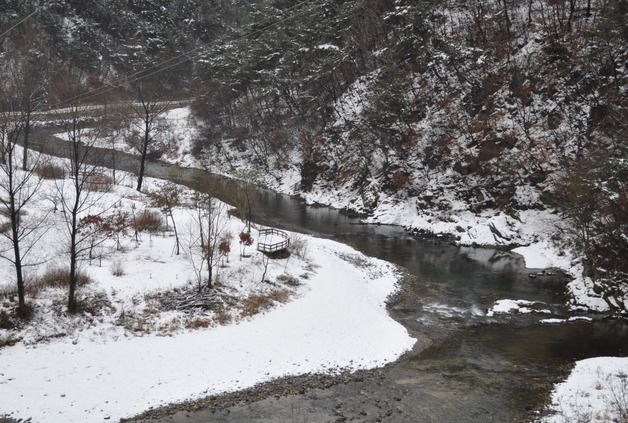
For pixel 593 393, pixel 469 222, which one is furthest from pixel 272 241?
pixel 593 393

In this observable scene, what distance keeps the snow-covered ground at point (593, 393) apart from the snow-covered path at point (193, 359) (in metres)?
6.63

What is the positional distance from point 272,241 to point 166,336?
1209 centimetres

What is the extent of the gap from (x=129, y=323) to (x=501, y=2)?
54576 mm

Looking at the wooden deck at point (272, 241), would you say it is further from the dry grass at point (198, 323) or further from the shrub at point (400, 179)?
the shrub at point (400, 179)

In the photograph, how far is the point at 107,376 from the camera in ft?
50.5

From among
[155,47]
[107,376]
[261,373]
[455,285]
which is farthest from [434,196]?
[155,47]

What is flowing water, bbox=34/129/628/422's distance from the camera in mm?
14680

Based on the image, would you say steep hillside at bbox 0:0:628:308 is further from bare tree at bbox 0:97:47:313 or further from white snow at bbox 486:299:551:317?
bare tree at bbox 0:97:47:313

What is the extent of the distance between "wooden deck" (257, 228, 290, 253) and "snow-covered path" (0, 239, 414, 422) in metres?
4.71

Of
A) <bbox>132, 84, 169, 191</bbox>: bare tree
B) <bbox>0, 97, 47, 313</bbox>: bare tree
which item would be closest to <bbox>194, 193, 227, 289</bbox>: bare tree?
<bbox>0, 97, 47, 313</bbox>: bare tree

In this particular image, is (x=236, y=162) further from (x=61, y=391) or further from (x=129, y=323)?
(x=61, y=391)

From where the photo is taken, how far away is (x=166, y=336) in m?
18.7

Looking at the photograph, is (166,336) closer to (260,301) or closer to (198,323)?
(198,323)

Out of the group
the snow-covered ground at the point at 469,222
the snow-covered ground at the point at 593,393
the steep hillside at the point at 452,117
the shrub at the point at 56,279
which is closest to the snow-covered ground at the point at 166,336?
the shrub at the point at 56,279
